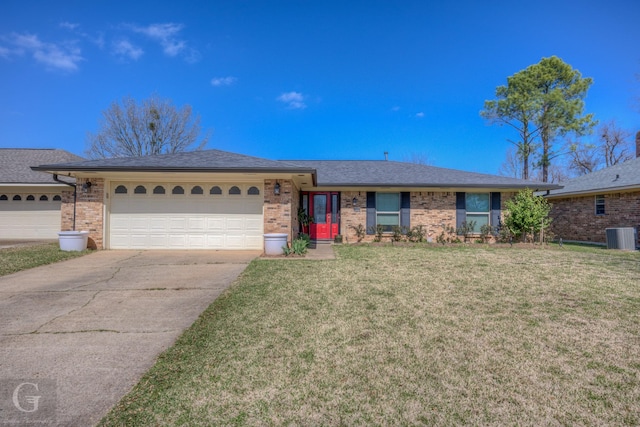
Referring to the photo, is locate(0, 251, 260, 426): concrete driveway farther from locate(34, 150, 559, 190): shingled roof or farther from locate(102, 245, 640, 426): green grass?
locate(34, 150, 559, 190): shingled roof

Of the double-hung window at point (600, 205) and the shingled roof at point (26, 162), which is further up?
the shingled roof at point (26, 162)

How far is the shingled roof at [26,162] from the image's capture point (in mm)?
13313

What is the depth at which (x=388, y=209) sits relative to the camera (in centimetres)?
1281

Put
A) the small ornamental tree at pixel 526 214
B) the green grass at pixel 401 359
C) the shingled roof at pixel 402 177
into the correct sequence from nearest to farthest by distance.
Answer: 1. the green grass at pixel 401 359
2. the small ornamental tree at pixel 526 214
3. the shingled roof at pixel 402 177

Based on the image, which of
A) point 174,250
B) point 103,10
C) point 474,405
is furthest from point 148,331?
point 103,10

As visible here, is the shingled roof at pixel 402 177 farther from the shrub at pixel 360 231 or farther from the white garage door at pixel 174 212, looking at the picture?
the white garage door at pixel 174 212

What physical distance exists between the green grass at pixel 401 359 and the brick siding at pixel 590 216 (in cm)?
1000

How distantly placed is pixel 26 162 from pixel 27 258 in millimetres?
11382

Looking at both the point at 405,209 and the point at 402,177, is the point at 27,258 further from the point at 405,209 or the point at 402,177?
the point at 402,177

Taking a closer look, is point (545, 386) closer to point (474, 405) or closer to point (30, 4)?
point (474, 405)

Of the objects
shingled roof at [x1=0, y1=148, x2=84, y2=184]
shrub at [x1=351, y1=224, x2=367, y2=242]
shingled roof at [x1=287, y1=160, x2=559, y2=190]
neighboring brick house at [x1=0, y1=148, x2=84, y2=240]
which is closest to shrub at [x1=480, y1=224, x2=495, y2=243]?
shingled roof at [x1=287, y1=160, x2=559, y2=190]

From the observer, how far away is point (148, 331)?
11.3 feet

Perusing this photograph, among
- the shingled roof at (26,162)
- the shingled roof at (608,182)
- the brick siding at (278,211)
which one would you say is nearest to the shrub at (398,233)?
the brick siding at (278,211)

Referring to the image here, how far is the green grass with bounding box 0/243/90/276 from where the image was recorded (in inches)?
272
